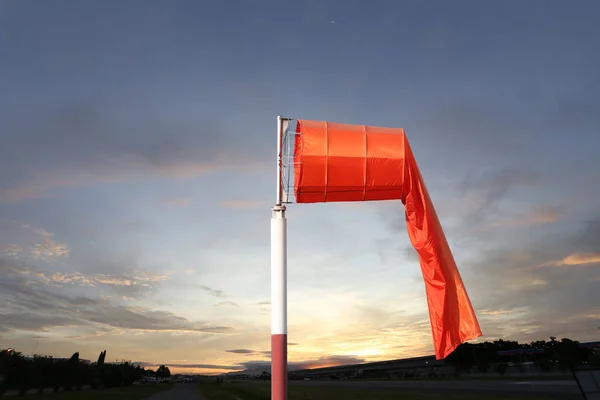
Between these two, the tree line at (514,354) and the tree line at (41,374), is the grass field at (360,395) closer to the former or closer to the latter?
the tree line at (41,374)

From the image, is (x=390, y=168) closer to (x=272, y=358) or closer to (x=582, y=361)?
(x=272, y=358)

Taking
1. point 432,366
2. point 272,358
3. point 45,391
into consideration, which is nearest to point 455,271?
point 272,358

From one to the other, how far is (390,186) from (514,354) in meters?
125

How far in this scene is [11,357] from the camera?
2131 inches

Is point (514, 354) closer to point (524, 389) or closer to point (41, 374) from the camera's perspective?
point (524, 389)

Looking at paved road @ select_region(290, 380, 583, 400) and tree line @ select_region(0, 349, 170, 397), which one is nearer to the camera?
paved road @ select_region(290, 380, 583, 400)

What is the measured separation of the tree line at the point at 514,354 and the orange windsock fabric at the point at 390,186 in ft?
303

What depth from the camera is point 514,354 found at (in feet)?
392

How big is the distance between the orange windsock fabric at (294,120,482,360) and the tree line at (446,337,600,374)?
303ft

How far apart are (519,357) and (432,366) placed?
22126 millimetres

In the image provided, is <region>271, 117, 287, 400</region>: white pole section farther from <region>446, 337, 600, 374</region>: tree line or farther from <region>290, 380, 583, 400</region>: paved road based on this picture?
<region>446, 337, 600, 374</region>: tree line

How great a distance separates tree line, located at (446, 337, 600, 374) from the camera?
10019cm

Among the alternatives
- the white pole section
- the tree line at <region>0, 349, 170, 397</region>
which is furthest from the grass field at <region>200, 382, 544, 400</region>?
the white pole section

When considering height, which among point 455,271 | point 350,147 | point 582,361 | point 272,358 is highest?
point 582,361
